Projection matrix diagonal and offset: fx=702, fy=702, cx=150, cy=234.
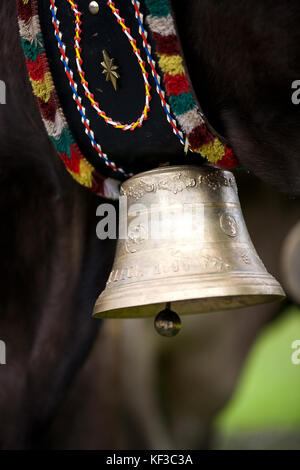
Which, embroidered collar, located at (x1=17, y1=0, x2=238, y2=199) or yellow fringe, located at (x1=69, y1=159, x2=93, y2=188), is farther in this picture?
yellow fringe, located at (x1=69, y1=159, x2=93, y2=188)

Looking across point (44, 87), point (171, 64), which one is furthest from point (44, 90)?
point (171, 64)

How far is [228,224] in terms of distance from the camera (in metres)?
0.57

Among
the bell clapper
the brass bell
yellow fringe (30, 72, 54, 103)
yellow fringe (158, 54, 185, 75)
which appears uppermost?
yellow fringe (30, 72, 54, 103)

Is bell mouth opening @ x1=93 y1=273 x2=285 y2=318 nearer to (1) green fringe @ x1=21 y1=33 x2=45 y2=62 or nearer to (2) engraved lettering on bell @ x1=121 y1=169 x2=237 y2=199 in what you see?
(2) engraved lettering on bell @ x1=121 y1=169 x2=237 y2=199

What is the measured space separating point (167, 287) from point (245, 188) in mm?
944

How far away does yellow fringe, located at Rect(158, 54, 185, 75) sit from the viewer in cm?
49

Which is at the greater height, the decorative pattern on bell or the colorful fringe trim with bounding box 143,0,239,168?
the decorative pattern on bell

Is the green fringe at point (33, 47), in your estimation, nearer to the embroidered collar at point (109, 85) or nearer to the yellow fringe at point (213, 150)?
the embroidered collar at point (109, 85)

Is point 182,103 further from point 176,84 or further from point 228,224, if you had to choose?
point 228,224

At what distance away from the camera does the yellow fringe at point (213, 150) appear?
0.52m

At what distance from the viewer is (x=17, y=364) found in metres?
0.81

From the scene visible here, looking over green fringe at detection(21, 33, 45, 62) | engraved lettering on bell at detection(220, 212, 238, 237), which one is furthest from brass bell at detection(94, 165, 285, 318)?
green fringe at detection(21, 33, 45, 62)

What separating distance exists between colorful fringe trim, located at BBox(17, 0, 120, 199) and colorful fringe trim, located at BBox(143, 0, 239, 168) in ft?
0.37
